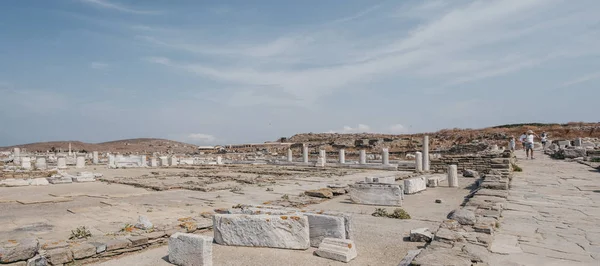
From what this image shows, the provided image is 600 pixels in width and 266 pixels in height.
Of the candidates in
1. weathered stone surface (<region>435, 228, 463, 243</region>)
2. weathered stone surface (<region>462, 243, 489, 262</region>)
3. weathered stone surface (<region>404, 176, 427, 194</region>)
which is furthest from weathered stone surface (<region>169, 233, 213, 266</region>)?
weathered stone surface (<region>404, 176, 427, 194</region>)

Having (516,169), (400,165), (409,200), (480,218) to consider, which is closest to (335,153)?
(400,165)

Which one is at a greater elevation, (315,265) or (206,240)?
(206,240)

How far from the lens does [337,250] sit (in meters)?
4.79

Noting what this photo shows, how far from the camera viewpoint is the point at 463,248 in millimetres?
4258

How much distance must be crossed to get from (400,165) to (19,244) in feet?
67.5

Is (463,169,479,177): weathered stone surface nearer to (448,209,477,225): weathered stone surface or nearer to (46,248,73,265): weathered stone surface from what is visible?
(448,209,477,225): weathered stone surface

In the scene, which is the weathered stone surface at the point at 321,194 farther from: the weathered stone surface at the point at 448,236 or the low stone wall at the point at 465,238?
the weathered stone surface at the point at 448,236

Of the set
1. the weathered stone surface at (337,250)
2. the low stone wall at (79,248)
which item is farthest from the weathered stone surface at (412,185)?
the low stone wall at (79,248)

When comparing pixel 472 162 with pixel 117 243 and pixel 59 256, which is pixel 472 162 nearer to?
pixel 117 243

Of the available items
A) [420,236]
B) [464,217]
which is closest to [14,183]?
[420,236]

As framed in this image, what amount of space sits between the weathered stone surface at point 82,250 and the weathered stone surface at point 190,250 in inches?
45.6

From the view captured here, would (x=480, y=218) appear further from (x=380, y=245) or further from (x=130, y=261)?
(x=130, y=261)

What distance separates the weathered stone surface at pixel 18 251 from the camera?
4.40 meters

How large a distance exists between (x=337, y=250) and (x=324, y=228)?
1.87ft
